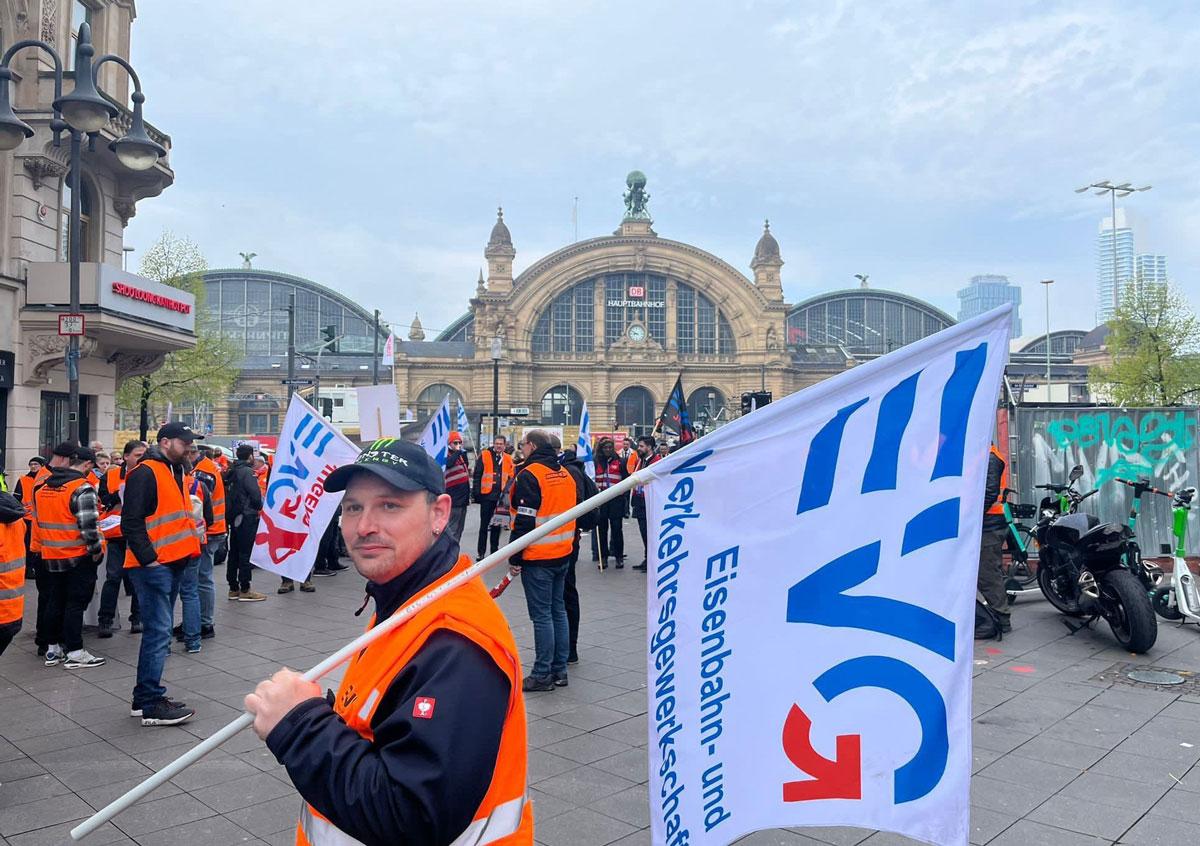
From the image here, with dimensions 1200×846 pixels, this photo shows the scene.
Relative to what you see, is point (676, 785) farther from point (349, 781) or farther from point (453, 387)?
point (453, 387)

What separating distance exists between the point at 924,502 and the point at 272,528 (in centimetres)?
626

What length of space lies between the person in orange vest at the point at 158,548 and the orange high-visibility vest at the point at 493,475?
839cm

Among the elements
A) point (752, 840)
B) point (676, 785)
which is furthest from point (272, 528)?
point (676, 785)

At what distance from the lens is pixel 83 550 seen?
7.36 metres

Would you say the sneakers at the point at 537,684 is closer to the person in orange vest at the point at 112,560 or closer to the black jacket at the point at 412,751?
the person in orange vest at the point at 112,560

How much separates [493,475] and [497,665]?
13470 mm

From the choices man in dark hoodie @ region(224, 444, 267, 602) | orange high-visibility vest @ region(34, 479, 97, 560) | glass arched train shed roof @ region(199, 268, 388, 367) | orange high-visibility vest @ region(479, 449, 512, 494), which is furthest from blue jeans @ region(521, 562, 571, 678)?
glass arched train shed roof @ region(199, 268, 388, 367)

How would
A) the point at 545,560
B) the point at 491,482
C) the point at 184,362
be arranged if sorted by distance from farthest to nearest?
the point at 184,362, the point at 491,482, the point at 545,560

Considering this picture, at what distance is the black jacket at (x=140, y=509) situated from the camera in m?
6.02

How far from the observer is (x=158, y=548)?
6125 millimetres

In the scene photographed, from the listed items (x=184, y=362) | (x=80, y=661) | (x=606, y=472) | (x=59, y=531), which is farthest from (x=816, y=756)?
(x=184, y=362)

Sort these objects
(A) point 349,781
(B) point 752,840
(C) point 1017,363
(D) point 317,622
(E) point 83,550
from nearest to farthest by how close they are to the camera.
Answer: (A) point 349,781 < (B) point 752,840 < (E) point 83,550 < (D) point 317,622 < (C) point 1017,363

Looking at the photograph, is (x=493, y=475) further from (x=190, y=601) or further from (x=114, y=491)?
(x=190, y=601)

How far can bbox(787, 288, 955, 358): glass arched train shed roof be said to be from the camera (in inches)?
3310
